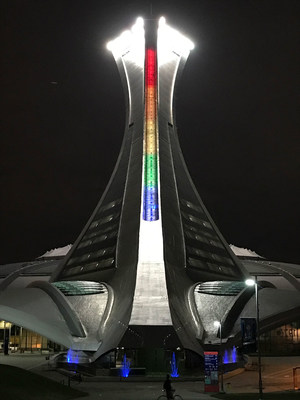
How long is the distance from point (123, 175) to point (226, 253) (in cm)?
1060

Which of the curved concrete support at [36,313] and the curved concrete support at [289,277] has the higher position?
the curved concrete support at [289,277]

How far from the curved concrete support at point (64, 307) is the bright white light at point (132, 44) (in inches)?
869

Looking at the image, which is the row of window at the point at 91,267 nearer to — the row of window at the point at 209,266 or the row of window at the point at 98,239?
the row of window at the point at 98,239

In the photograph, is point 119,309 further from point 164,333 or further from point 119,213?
point 119,213

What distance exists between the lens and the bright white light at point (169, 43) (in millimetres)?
48594

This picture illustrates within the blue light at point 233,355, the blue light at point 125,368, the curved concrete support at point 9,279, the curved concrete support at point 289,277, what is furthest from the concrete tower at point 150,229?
the curved concrete support at point 9,279

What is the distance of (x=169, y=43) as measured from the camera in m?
49.4

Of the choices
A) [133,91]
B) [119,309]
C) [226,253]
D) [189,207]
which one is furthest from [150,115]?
[119,309]

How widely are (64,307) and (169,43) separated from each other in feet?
89.4

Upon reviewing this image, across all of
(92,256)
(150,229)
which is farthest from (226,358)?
(92,256)

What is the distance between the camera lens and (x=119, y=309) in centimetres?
3198

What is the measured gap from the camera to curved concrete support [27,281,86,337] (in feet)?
110

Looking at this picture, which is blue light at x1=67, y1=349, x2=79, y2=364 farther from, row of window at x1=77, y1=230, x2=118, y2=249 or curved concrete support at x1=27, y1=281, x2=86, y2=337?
row of window at x1=77, y1=230, x2=118, y2=249

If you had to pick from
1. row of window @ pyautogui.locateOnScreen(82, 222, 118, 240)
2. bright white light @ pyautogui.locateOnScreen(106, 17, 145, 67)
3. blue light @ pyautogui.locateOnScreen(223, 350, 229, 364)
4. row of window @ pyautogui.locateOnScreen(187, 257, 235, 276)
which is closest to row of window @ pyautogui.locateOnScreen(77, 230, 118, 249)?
row of window @ pyautogui.locateOnScreen(82, 222, 118, 240)
